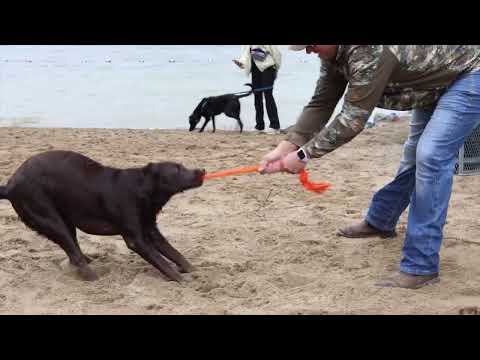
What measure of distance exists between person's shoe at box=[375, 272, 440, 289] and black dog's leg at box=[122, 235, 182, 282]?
1.26 metres

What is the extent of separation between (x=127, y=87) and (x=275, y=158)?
363 inches

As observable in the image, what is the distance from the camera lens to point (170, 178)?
13.4 feet

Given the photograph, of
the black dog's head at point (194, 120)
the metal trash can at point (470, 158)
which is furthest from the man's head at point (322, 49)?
the black dog's head at point (194, 120)

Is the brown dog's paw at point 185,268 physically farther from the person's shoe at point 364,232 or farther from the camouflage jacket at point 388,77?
the person's shoe at point 364,232

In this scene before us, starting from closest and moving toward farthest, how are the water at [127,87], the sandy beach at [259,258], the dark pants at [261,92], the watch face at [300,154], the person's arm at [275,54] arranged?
1. the sandy beach at [259,258]
2. the watch face at [300,154]
3. the person's arm at [275,54]
4. the dark pants at [261,92]
5. the water at [127,87]

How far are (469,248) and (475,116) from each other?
1215 mm

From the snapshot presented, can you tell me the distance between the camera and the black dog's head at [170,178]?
4062mm

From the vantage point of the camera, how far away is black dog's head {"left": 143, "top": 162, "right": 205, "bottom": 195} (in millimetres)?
4062

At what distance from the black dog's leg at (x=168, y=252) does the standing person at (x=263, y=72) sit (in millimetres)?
5500

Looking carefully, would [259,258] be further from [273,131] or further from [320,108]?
[273,131]

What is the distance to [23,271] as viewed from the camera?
4258 mm

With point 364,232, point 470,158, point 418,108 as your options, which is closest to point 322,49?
point 418,108

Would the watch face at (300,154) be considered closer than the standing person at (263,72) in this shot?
Yes

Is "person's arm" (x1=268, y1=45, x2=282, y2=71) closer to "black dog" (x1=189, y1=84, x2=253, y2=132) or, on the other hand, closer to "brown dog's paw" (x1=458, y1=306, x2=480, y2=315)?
"black dog" (x1=189, y1=84, x2=253, y2=132)
